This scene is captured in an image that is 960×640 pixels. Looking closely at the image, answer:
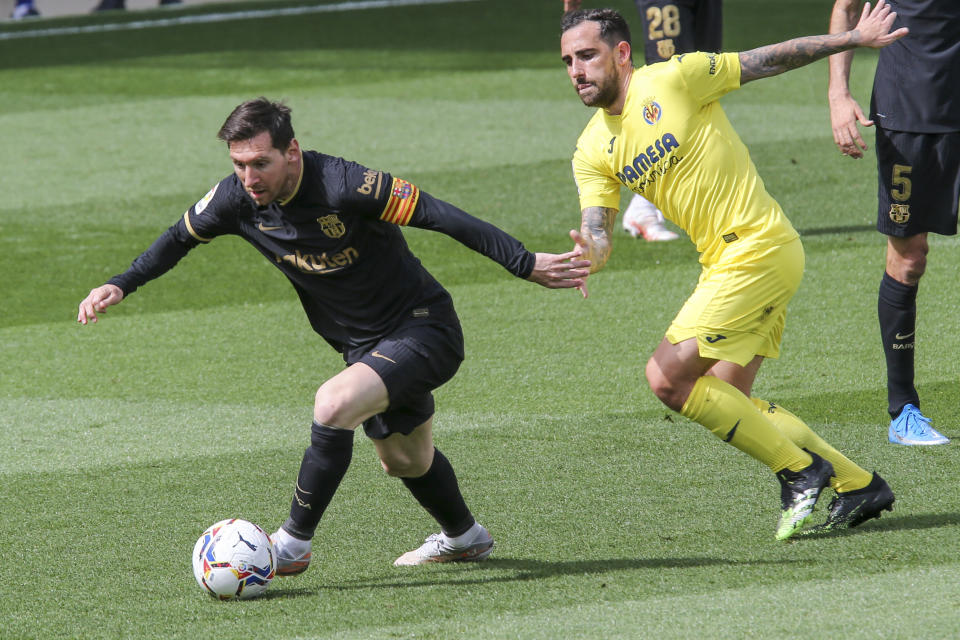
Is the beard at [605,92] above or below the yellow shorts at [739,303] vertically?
above

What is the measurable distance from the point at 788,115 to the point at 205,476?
11463 millimetres

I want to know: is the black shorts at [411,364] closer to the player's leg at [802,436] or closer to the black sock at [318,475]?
the black sock at [318,475]

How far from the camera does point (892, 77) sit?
6.92 metres

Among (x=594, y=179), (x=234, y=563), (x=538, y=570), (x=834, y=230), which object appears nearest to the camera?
(x=234, y=563)

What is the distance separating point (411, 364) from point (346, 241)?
1.69 feet

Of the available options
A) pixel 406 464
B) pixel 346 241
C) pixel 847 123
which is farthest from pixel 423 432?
pixel 847 123

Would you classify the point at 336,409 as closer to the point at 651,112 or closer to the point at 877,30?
the point at 651,112

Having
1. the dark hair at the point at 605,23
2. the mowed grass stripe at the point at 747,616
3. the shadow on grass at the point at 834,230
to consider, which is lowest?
the shadow on grass at the point at 834,230

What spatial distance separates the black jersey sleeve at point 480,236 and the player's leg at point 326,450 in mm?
587

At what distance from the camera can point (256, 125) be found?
5.21 meters

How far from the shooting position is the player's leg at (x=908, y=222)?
6828mm

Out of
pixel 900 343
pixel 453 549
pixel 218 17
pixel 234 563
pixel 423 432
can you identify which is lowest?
pixel 218 17

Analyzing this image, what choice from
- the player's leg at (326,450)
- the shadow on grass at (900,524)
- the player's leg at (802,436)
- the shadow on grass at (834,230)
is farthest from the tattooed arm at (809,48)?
the shadow on grass at (834,230)

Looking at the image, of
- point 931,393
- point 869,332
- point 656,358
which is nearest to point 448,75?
point 869,332
